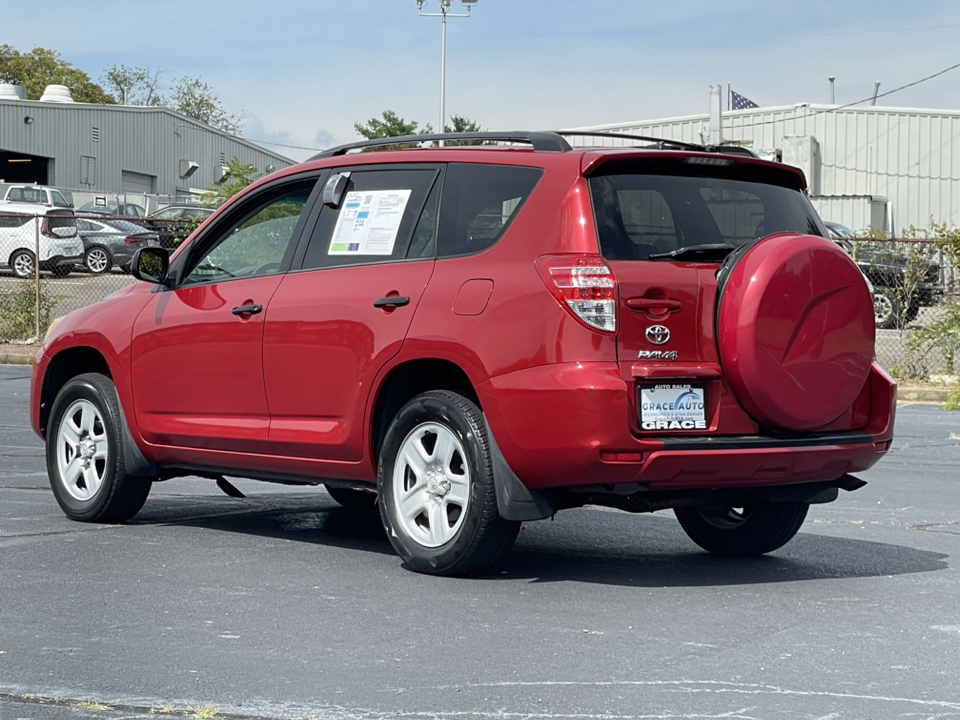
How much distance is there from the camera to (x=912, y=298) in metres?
18.7

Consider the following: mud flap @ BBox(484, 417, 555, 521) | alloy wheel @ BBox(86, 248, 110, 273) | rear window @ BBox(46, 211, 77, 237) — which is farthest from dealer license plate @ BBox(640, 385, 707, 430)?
alloy wheel @ BBox(86, 248, 110, 273)

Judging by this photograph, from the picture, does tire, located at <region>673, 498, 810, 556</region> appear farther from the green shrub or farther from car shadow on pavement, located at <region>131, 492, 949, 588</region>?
the green shrub

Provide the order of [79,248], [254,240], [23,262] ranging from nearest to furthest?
[254,240], [79,248], [23,262]

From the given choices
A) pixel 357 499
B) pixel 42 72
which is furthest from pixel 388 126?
pixel 357 499

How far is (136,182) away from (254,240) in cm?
5379

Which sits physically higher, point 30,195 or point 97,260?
point 30,195

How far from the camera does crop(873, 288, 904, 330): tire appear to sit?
60.7ft

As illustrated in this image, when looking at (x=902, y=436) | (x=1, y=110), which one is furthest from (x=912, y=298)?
(x=1, y=110)

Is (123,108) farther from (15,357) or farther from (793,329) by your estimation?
(793,329)

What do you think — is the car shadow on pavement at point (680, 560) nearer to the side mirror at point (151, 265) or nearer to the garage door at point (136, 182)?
the side mirror at point (151, 265)

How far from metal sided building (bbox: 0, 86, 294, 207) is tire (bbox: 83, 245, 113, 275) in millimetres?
18835

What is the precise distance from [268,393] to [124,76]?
10667 cm

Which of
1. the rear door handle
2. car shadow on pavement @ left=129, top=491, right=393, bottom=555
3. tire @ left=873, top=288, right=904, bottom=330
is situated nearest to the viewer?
the rear door handle

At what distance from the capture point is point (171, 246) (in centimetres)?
2752
